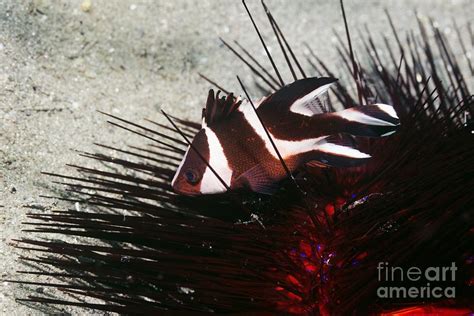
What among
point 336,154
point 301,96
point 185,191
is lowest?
point 185,191

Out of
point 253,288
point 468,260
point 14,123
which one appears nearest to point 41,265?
point 14,123

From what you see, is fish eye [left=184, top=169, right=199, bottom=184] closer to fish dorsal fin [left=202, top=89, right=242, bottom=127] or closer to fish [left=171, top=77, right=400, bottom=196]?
fish [left=171, top=77, right=400, bottom=196]

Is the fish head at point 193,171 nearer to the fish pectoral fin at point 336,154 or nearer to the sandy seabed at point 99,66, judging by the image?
the fish pectoral fin at point 336,154

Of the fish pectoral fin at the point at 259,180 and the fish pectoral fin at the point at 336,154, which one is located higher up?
the fish pectoral fin at the point at 336,154

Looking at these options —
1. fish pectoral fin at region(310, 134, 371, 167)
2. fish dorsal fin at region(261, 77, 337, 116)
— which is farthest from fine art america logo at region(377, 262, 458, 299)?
fish dorsal fin at region(261, 77, 337, 116)

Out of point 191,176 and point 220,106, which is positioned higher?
point 220,106

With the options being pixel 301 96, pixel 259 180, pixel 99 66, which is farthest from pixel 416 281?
pixel 99 66

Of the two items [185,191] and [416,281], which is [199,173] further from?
[416,281]

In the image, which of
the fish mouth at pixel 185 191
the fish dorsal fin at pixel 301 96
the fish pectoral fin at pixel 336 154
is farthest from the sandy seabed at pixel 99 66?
the fish pectoral fin at pixel 336 154
